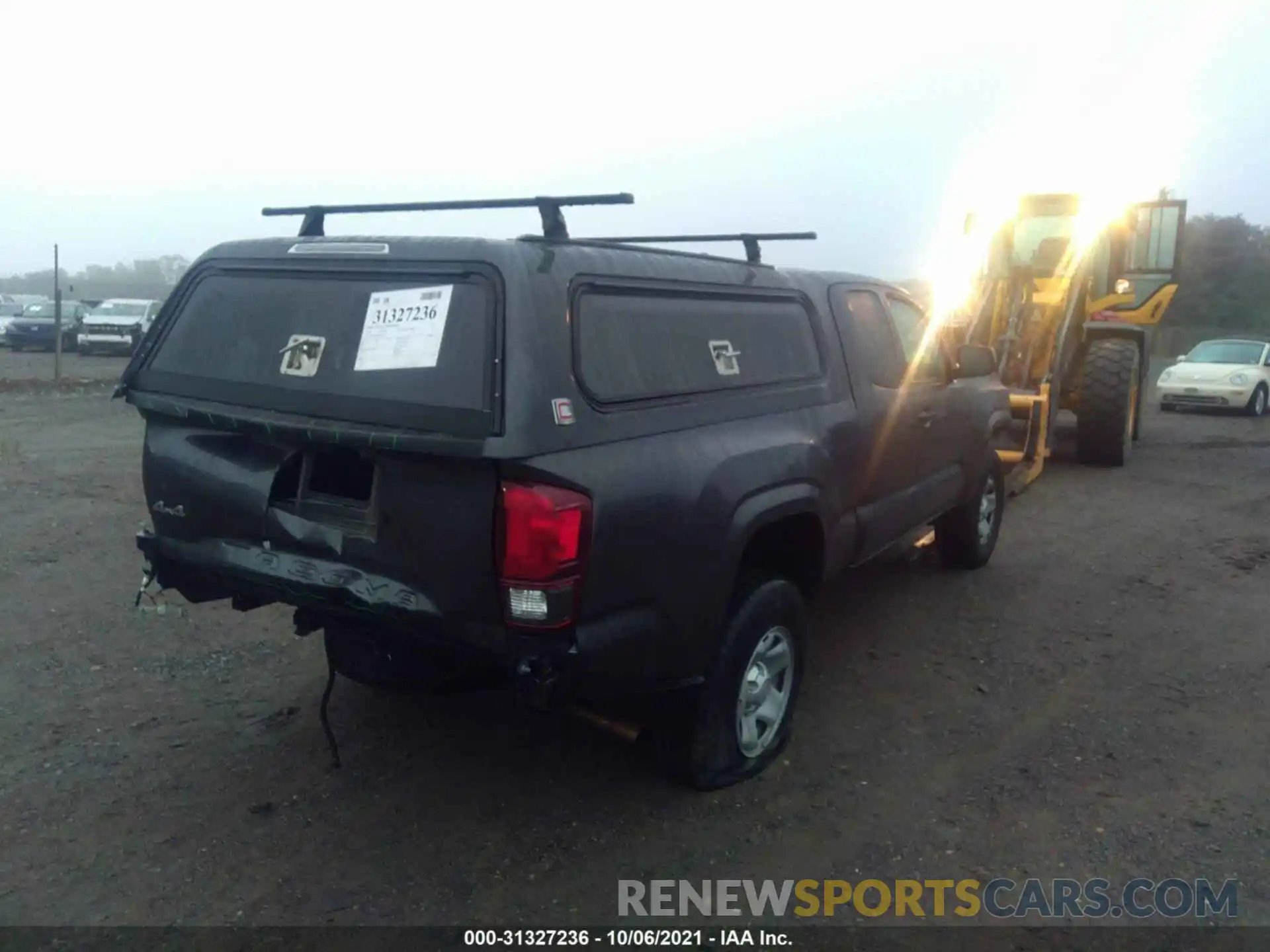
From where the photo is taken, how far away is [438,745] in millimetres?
4234

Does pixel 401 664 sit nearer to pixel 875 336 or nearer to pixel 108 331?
pixel 875 336

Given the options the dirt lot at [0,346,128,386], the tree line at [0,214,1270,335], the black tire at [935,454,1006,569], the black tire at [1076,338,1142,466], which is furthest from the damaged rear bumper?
the tree line at [0,214,1270,335]

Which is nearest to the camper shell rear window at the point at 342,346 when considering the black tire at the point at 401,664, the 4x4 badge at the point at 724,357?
the black tire at the point at 401,664

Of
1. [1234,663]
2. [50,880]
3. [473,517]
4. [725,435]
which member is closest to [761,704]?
[725,435]

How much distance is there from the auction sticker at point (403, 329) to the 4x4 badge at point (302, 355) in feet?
0.64

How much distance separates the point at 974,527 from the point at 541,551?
4498 mm

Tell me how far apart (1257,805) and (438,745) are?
3.20 meters

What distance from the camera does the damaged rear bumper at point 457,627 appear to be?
10.2 ft

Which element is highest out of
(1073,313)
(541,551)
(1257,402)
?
(1073,313)

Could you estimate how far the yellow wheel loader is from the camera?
389 inches

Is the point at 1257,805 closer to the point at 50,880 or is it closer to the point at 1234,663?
the point at 1234,663

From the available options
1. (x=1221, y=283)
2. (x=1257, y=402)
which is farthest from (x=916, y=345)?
(x=1221, y=283)

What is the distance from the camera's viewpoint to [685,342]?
3814 millimetres

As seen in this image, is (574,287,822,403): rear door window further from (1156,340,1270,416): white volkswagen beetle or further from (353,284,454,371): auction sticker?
(1156,340,1270,416): white volkswagen beetle
